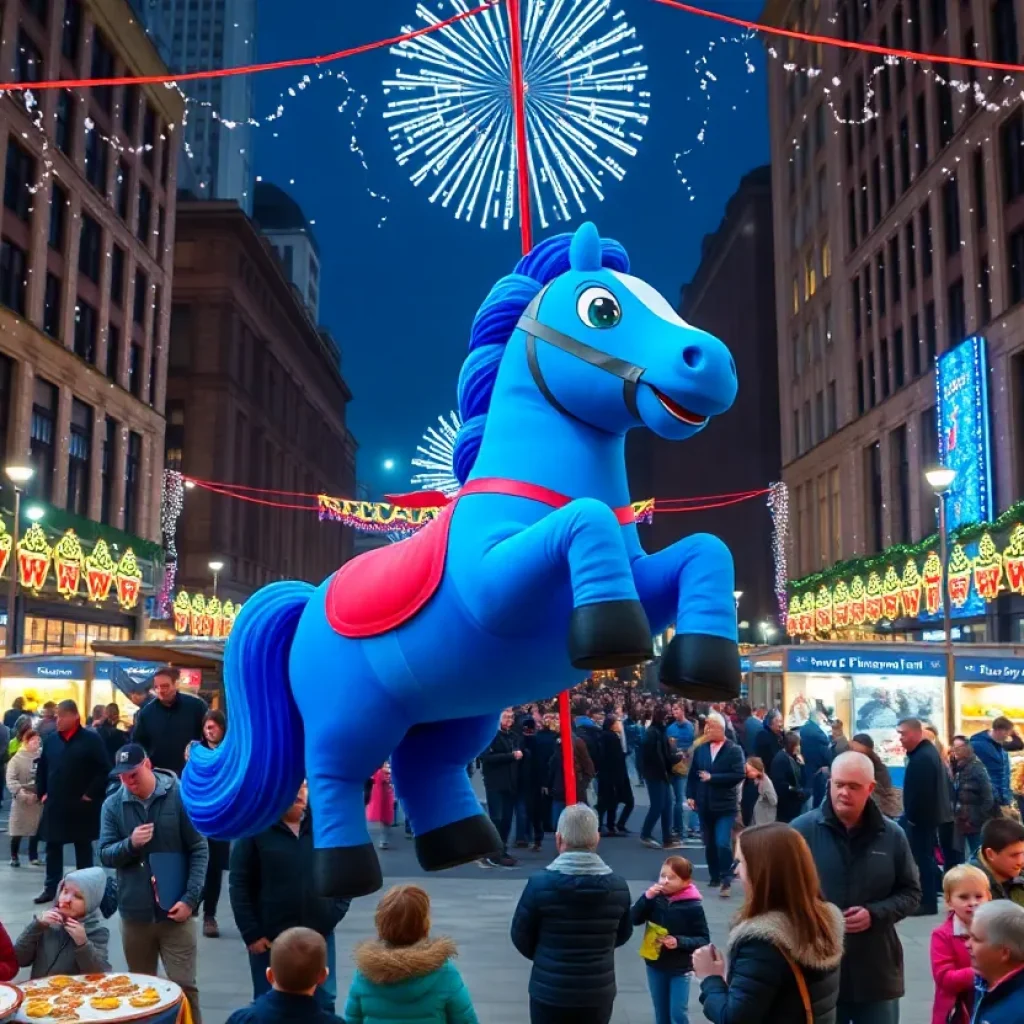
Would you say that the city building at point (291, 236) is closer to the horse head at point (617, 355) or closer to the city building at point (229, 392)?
the city building at point (229, 392)

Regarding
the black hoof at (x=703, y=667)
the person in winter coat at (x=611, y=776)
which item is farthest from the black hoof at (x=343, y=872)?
the person in winter coat at (x=611, y=776)

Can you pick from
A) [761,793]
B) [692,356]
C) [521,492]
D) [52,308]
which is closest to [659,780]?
[761,793]

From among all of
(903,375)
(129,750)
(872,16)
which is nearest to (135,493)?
(903,375)

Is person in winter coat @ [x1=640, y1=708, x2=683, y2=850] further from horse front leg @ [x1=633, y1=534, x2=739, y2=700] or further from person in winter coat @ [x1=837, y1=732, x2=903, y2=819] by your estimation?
horse front leg @ [x1=633, y1=534, x2=739, y2=700]

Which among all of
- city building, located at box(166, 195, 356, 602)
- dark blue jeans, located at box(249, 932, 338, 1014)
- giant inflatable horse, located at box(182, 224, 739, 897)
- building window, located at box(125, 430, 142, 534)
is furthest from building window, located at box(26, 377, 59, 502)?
giant inflatable horse, located at box(182, 224, 739, 897)

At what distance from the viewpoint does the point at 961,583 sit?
2430cm

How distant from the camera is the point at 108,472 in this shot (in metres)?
36.3

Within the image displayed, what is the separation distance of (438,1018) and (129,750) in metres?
2.85

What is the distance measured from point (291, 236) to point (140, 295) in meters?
66.2

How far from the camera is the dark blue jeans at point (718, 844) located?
1138cm

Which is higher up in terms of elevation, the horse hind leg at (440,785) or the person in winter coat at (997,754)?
the horse hind leg at (440,785)

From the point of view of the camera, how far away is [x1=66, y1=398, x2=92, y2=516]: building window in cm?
3322

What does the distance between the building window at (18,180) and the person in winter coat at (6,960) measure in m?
27.5

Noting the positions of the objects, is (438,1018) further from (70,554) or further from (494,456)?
(70,554)
